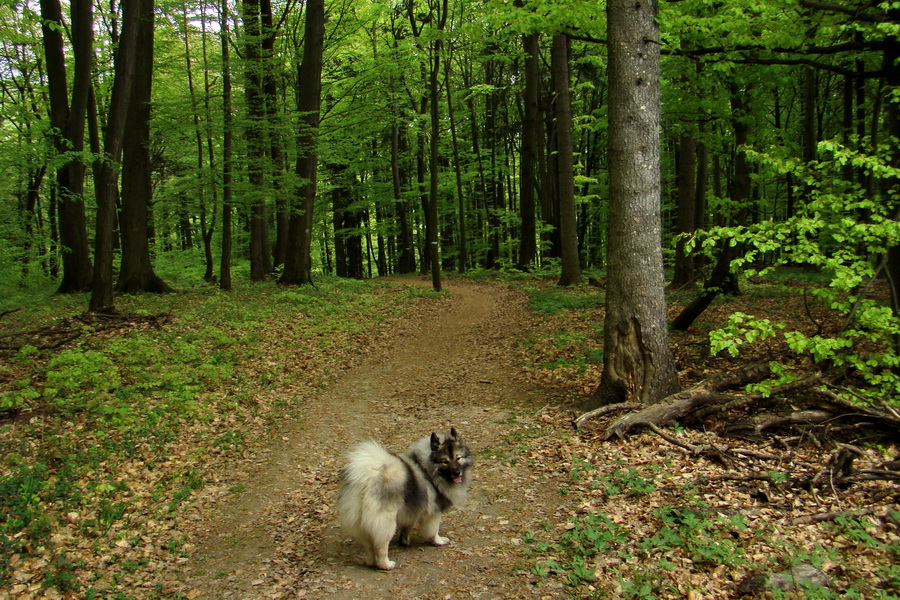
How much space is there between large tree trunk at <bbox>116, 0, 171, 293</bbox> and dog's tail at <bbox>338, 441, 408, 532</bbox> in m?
13.5

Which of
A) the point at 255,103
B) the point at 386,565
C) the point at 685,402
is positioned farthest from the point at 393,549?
the point at 255,103

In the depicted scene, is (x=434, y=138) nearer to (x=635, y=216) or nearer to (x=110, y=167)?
(x=110, y=167)

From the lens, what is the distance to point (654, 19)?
6.89 metres

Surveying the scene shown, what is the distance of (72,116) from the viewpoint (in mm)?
12445

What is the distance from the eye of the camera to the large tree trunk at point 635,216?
6875 millimetres


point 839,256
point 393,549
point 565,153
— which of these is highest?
point 565,153

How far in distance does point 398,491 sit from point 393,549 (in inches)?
32.0

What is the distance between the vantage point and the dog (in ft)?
14.1

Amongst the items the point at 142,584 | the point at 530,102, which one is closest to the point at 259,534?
the point at 142,584

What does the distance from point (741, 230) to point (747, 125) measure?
5.84 meters

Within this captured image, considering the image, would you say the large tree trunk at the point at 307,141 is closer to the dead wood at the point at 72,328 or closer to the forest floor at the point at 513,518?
the dead wood at the point at 72,328

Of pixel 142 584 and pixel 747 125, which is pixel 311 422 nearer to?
pixel 142 584

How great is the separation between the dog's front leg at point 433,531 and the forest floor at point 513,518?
0.30 feet

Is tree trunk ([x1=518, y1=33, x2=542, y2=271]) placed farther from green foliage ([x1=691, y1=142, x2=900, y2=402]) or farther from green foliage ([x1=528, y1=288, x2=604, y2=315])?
green foliage ([x1=691, y1=142, x2=900, y2=402])
